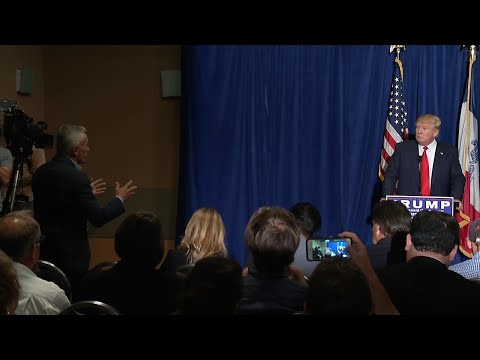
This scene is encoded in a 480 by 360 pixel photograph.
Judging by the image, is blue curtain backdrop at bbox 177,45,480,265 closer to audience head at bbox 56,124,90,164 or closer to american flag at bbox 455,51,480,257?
american flag at bbox 455,51,480,257

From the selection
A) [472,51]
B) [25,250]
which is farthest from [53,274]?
[472,51]

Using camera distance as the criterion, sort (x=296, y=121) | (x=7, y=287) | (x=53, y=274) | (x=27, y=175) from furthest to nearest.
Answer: (x=296, y=121) < (x=27, y=175) < (x=53, y=274) < (x=7, y=287)

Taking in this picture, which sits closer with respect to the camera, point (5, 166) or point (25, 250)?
point (25, 250)

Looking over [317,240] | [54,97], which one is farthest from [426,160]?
[54,97]

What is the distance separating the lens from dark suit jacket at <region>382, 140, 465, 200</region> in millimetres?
5586

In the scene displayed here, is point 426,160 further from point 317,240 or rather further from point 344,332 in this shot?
point 344,332

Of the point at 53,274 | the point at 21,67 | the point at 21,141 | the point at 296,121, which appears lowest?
the point at 53,274

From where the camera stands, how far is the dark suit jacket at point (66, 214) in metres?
3.51

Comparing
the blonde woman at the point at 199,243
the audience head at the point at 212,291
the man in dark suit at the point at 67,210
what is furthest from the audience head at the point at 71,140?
the audience head at the point at 212,291

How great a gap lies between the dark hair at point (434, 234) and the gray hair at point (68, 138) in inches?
74.8

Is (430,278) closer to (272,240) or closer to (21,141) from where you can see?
(272,240)

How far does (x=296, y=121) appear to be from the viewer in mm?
6223

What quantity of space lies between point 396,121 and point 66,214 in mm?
3494

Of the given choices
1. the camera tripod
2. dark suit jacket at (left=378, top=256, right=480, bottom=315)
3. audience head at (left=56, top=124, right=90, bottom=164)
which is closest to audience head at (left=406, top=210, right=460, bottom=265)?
dark suit jacket at (left=378, top=256, right=480, bottom=315)
